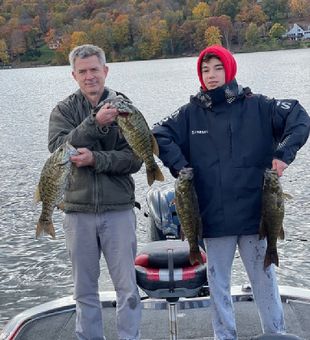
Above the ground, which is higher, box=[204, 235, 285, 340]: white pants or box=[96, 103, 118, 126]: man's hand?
box=[96, 103, 118, 126]: man's hand

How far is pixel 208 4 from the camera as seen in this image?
344ft

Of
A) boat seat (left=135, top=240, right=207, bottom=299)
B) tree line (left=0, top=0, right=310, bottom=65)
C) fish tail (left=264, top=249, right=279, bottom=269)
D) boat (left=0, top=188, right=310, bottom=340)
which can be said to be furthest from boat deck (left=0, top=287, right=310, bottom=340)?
tree line (left=0, top=0, right=310, bottom=65)

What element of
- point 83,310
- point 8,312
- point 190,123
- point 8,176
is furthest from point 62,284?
point 8,176

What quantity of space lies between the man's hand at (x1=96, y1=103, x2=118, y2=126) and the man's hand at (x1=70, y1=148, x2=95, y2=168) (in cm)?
21

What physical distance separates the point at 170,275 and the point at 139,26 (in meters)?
95.2

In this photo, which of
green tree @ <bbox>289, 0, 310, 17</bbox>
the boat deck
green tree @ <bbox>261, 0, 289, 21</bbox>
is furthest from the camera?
green tree @ <bbox>289, 0, 310, 17</bbox>

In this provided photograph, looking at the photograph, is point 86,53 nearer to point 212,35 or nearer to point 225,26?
point 212,35

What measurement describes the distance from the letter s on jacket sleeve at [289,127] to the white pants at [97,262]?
1028 millimetres

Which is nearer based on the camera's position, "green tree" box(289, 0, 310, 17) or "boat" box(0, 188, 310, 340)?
"boat" box(0, 188, 310, 340)

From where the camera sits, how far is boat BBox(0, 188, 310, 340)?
407cm

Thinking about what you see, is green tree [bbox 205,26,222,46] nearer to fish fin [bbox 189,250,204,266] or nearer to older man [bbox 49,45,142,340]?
older man [bbox 49,45,142,340]

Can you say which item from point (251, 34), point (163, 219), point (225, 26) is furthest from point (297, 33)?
point (163, 219)

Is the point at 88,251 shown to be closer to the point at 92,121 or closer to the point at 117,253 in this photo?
the point at 117,253

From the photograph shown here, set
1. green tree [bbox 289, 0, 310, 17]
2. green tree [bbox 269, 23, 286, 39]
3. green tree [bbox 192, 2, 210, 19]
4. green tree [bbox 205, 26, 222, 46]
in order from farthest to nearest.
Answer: green tree [bbox 289, 0, 310, 17], green tree [bbox 192, 2, 210, 19], green tree [bbox 269, 23, 286, 39], green tree [bbox 205, 26, 222, 46]
